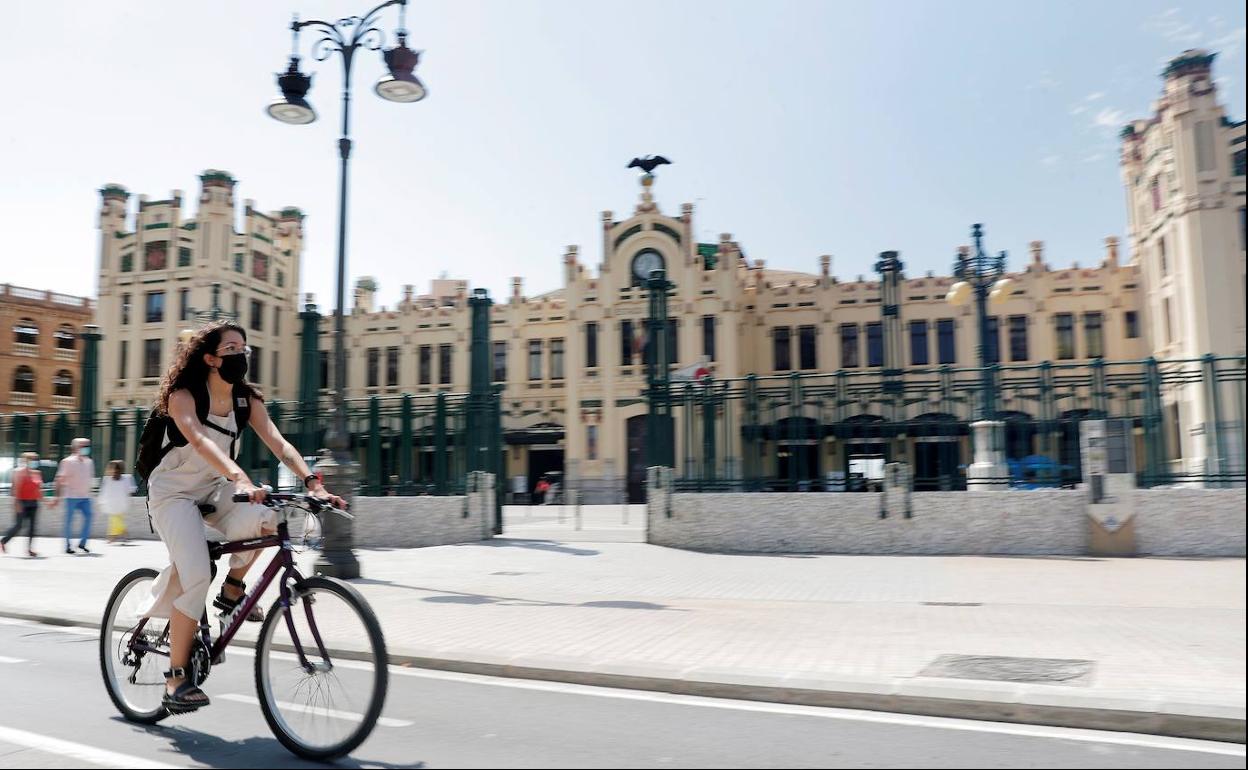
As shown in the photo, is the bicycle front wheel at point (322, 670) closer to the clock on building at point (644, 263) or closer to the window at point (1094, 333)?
the clock on building at point (644, 263)

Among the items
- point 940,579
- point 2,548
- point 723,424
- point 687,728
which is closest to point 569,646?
point 687,728

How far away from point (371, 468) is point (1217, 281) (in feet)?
93.0

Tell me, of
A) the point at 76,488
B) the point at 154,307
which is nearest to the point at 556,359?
the point at 154,307

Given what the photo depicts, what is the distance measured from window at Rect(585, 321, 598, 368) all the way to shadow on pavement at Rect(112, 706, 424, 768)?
3709cm

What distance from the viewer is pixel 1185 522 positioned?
46.3 ft

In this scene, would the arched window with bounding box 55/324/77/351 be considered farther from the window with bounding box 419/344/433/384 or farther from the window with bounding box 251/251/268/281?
the window with bounding box 419/344/433/384

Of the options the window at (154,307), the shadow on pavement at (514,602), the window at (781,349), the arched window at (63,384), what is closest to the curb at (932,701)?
the shadow on pavement at (514,602)

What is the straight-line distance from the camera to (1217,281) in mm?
31375

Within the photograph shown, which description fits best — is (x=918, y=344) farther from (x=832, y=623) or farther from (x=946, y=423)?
(x=832, y=623)

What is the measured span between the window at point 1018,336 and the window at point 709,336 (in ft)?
41.5

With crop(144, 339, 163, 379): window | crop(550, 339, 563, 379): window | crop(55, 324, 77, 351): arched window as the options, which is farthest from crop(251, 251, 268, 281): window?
crop(550, 339, 563, 379): window

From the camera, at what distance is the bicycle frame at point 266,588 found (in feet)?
14.1

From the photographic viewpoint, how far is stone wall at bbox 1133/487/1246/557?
548 inches

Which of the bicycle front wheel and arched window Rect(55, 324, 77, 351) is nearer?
the bicycle front wheel
